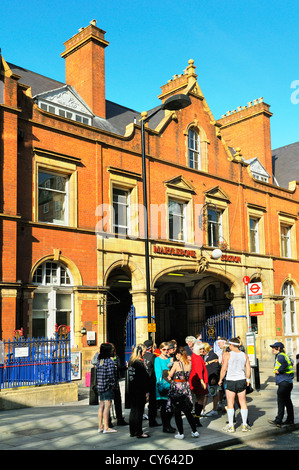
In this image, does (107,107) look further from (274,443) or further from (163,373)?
(274,443)

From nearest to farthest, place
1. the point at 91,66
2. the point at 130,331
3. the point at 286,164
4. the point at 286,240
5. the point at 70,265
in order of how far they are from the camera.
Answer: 1. the point at 70,265
2. the point at 130,331
3. the point at 91,66
4. the point at 286,240
5. the point at 286,164

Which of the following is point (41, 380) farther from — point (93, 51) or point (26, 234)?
point (93, 51)

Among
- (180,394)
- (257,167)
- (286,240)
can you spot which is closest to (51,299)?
(180,394)

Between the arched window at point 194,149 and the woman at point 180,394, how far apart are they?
16.7m

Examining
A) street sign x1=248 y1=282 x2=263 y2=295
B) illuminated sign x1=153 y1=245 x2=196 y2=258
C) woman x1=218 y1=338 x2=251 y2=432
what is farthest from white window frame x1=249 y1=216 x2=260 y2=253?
woman x1=218 y1=338 x2=251 y2=432

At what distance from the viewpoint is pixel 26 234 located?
1733cm

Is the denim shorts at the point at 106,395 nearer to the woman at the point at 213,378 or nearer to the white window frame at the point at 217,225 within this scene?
the woman at the point at 213,378

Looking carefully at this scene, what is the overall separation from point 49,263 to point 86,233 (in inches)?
75.6

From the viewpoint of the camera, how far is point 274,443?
893 cm

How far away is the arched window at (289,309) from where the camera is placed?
29703 millimetres

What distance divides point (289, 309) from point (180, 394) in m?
22.7

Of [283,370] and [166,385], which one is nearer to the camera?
[166,385]
